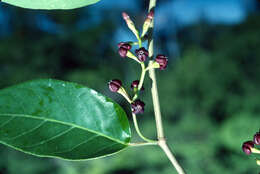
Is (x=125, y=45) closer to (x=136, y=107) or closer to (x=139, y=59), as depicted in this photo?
(x=139, y=59)

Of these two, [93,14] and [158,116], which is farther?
[93,14]

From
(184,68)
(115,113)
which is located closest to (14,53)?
(184,68)

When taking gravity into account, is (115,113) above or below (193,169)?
above

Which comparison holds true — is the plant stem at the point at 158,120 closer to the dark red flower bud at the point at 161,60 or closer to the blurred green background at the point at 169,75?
the dark red flower bud at the point at 161,60

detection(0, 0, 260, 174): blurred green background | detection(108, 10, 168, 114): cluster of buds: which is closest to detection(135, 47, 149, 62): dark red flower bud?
detection(108, 10, 168, 114): cluster of buds

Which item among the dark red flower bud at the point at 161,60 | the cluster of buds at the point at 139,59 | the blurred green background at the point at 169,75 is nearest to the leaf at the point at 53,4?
the cluster of buds at the point at 139,59

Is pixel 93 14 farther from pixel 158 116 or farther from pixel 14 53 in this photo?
pixel 158 116

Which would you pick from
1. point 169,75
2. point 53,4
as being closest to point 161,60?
point 53,4
